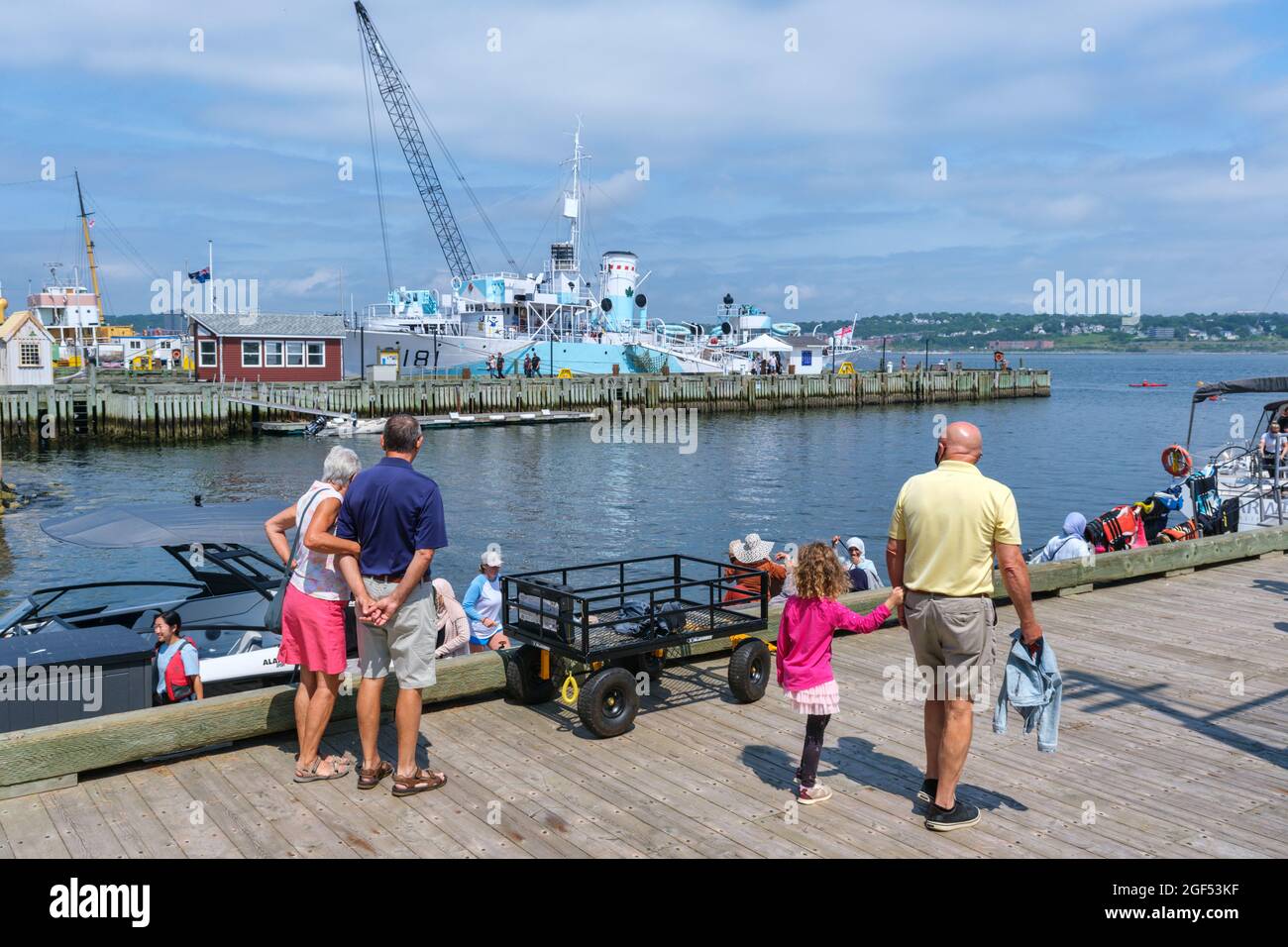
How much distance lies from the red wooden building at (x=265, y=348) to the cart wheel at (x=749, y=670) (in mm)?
52981

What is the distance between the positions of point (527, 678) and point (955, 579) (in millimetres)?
3364

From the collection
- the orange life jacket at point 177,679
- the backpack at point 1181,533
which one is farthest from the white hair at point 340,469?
the backpack at point 1181,533

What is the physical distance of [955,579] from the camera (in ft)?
17.4

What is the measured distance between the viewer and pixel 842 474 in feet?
139

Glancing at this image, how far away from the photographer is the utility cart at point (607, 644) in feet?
22.3

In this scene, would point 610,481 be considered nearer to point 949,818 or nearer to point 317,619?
point 317,619

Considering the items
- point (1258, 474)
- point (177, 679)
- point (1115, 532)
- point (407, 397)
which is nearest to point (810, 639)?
point (177, 679)

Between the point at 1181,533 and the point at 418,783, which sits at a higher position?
the point at 1181,533

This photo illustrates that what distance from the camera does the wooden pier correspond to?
47.8 meters

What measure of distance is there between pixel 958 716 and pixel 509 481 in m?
34.2

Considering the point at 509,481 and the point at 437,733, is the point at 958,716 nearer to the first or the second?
the point at 437,733

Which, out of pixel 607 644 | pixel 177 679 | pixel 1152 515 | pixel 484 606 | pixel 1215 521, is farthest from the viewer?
pixel 1215 521
